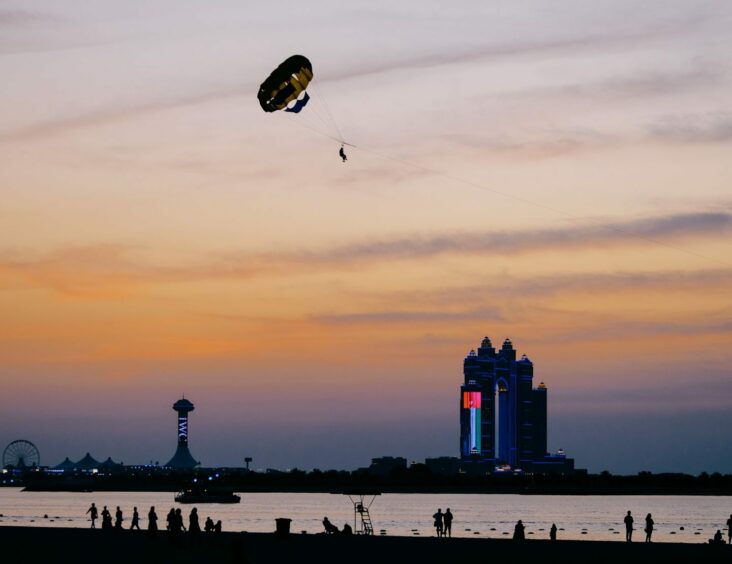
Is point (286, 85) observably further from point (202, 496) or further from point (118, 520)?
point (202, 496)

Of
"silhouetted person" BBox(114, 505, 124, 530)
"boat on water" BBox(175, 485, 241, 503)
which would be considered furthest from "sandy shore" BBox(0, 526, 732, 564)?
"boat on water" BBox(175, 485, 241, 503)

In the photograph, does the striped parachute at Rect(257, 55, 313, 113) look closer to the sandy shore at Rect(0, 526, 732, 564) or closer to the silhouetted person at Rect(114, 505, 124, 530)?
the sandy shore at Rect(0, 526, 732, 564)

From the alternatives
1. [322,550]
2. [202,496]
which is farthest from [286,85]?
[202,496]

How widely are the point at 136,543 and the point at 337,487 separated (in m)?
15.5

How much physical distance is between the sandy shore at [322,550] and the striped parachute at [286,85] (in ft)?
46.3

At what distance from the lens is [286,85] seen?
40.3 metres

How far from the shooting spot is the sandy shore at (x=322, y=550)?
40031 mm

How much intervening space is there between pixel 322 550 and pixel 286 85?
16460mm

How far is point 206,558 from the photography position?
39.5 m

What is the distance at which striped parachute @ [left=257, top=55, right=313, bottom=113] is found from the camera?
40031 mm

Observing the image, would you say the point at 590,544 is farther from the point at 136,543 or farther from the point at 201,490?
the point at 201,490

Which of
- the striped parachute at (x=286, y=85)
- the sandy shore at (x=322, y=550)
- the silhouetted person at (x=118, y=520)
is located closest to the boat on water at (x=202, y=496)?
the silhouetted person at (x=118, y=520)

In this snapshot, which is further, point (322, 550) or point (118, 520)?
point (118, 520)

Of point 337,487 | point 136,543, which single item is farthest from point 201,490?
point 136,543
